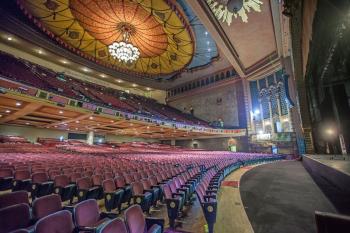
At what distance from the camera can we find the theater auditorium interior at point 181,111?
8.85ft

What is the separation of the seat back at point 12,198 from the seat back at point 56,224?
89 cm

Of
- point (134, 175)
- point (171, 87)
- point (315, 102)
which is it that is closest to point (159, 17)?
point (315, 102)

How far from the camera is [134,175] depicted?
3996mm

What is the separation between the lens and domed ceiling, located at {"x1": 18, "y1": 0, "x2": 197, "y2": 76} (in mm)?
11023

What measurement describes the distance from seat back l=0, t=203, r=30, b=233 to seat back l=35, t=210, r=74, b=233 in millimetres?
423

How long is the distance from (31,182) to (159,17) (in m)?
11.7

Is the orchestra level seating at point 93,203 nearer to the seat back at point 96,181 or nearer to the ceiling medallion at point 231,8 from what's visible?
the seat back at point 96,181

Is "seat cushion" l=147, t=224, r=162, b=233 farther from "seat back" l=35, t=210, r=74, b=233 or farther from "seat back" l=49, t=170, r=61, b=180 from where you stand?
"seat back" l=49, t=170, r=61, b=180

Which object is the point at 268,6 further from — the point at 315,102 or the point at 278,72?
the point at 278,72

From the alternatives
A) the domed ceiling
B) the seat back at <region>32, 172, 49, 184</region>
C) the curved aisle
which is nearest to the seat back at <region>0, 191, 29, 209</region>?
the seat back at <region>32, 172, 49, 184</region>

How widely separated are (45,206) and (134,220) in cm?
101

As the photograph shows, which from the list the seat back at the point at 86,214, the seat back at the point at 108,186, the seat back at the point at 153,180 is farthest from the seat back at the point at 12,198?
the seat back at the point at 153,180

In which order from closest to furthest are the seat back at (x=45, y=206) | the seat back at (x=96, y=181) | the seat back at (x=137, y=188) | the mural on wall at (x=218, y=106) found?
1. the seat back at (x=45, y=206)
2. the seat back at (x=137, y=188)
3. the seat back at (x=96, y=181)
4. the mural on wall at (x=218, y=106)

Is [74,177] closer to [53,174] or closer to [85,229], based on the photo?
[53,174]
